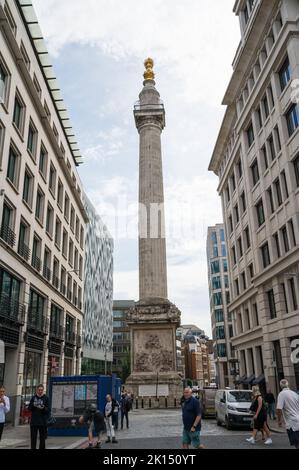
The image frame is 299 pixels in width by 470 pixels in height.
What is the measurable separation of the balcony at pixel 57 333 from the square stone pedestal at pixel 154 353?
8.08m

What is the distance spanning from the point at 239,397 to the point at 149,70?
168 ft

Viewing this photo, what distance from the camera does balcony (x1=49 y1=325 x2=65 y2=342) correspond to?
33406 mm

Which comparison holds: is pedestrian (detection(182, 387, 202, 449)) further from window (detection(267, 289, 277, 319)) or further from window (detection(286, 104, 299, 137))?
Answer: window (detection(267, 289, 277, 319))

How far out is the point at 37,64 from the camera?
104 ft

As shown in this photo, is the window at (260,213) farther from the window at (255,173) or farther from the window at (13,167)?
the window at (13,167)

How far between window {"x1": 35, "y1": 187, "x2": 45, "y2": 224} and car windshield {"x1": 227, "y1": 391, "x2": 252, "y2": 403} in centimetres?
1836

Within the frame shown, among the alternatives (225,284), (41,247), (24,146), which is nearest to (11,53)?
(24,146)

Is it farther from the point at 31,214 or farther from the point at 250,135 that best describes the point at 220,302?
the point at 31,214

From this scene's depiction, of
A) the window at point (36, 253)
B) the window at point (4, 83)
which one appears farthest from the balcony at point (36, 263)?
the window at point (4, 83)

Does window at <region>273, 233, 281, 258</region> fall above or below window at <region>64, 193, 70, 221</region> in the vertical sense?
below

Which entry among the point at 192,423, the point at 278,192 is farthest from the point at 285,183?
the point at 192,423

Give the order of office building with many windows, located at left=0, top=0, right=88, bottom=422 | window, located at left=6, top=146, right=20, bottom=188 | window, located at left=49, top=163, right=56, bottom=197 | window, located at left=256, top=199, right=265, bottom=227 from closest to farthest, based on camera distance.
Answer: office building with many windows, located at left=0, top=0, right=88, bottom=422, window, located at left=6, top=146, right=20, bottom=188, window, located at left=256, top=199, right=265, bottom=227, window, located at left=49, top=163, right=56, bottom=197

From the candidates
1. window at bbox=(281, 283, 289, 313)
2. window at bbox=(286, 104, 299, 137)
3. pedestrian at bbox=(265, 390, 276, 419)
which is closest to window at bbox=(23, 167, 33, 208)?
window at bbox=(286, 104, 299, 137)

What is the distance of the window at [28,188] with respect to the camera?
93.2 ft
